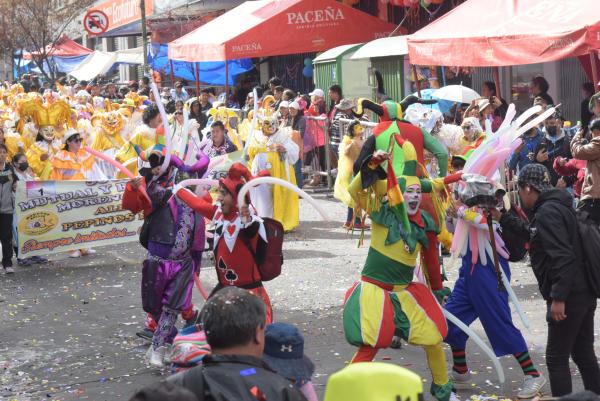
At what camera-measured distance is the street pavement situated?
731cm

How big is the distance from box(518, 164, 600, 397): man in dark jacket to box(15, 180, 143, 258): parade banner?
24.6 feet

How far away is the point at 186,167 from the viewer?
7715 millimetres

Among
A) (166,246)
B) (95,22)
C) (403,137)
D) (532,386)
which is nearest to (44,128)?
(166,246)

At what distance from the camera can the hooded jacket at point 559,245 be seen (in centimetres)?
547

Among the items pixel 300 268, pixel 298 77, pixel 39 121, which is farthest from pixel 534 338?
pixel 298 77

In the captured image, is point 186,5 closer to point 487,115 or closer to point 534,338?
point 487,115

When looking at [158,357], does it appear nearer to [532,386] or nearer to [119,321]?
[119,321]

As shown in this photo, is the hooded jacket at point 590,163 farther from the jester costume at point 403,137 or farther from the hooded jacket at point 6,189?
the hooded jacket at point 6,189

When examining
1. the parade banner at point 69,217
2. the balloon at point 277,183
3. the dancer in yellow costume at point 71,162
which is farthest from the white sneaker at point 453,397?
the dancer in yellow costume at point 71,162

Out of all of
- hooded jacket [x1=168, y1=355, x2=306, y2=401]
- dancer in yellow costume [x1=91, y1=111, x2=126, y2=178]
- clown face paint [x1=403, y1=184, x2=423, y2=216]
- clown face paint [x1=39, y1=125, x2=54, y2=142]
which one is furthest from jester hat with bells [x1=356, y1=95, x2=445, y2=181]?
dancer in yellow costume [x1=91, y1=111, x2=126, y2=178]

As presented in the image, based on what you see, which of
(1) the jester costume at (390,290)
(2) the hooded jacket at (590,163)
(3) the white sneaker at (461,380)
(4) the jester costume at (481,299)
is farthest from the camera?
(2) the hooded jacket at (590,163)

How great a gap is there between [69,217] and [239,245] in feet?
19.7

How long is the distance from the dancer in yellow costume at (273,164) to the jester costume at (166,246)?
586 cm

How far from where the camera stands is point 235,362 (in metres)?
3.28
